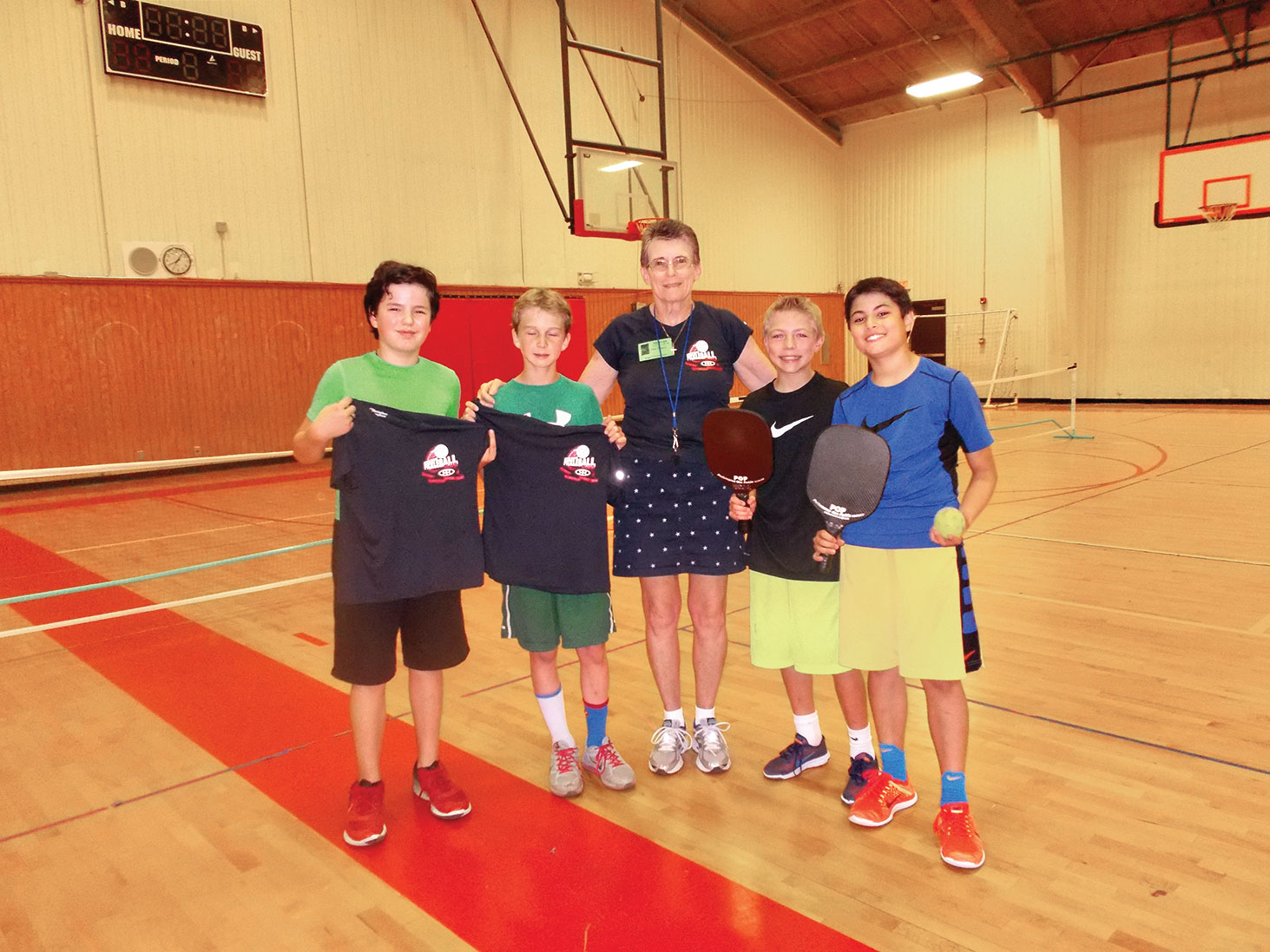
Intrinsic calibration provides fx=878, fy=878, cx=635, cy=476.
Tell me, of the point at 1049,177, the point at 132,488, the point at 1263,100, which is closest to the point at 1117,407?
the point at 1049,177

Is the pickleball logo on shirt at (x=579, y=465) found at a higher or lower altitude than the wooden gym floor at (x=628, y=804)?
higher

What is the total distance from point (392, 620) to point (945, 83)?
15580 millimetres

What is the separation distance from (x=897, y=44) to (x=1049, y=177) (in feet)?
12.6

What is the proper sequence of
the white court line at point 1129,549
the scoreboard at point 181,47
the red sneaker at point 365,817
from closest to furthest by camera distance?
the red sneaker at point 365,817, the white court line at point 1129,549, the scoreboard at point 181,47

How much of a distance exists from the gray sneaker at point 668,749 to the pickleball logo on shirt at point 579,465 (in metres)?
0.88

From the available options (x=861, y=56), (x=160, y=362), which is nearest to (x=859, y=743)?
(x=160, y=362)

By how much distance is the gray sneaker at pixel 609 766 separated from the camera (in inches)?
106

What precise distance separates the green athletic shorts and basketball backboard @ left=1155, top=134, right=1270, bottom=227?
1544cm

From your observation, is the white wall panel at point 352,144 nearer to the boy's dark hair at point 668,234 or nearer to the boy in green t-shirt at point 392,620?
the boy in green t-shirt at point 392,620

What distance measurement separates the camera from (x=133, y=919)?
2.10 metres

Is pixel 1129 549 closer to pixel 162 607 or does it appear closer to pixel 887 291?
pixel 887 291

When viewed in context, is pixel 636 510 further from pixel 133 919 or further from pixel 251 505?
pixel 251 505

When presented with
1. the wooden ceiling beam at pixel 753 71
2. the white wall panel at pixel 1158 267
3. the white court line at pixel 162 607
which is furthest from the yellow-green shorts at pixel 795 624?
the white wall panel at pixel 1158 267

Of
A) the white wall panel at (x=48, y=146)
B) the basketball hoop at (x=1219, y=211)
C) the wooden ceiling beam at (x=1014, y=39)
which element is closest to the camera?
the white wall panel at (x=48, y=146)
